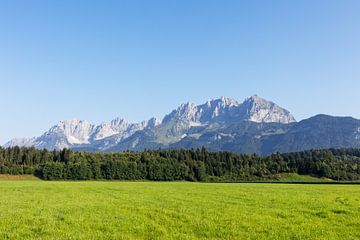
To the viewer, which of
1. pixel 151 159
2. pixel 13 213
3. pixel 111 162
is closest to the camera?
pixel 13 213

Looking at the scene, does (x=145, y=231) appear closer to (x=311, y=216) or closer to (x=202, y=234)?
(x=202, y=234)

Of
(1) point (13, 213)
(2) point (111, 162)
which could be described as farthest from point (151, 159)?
(1) point (13, 213)

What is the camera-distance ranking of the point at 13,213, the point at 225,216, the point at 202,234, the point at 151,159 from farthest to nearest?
the point at 151,159 → the point at 13,213 → the point at 225,216 → the point at 202,234

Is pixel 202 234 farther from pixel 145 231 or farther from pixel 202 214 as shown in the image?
pixel 202 214

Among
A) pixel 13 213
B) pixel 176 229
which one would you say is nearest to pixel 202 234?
pixel 176 229

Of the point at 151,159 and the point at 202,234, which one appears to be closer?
the point at 202,234

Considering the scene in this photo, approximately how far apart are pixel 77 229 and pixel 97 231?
136 cm

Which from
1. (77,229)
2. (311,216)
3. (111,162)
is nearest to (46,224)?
(77,229)

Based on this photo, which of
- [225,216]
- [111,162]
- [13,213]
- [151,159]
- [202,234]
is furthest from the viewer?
[151,159]

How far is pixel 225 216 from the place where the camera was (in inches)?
976

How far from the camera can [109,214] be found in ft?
85.0

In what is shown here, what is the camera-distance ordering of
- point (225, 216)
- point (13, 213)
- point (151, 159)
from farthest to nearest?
point (151, 159)
point (13, 213)
point (225, 216)

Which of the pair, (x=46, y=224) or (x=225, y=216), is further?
(x=225, y=216)

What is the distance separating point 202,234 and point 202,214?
6828 mm
